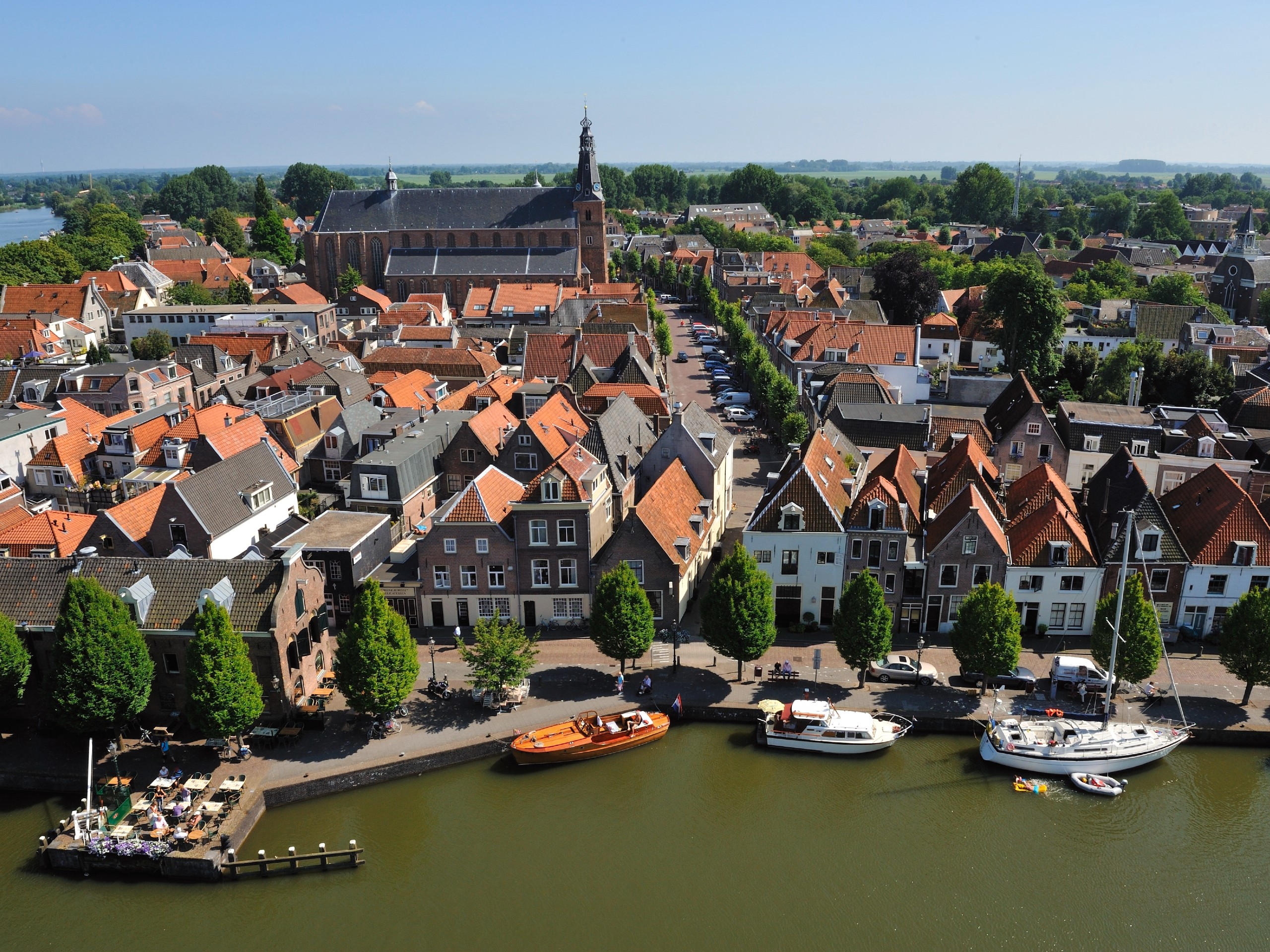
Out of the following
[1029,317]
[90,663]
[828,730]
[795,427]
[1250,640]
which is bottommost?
[828,730]

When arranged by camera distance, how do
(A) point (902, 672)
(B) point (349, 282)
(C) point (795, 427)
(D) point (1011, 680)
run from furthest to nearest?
(B) point (349, 282) < (C) point (795, 427) < (A) point (902, 672) < (D) point (1011, 680)

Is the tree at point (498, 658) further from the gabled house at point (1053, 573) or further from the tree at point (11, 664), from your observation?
the gabled house at point (1053, 573)

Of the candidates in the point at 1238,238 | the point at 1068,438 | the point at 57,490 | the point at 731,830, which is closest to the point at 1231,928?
the point at 731,830

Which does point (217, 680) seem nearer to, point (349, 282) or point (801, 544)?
point (801, 544)

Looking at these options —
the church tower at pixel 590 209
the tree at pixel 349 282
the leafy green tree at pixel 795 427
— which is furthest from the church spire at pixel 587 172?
the leafy green tree at pixel 795 427

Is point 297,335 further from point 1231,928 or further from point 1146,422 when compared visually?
point 1231,928

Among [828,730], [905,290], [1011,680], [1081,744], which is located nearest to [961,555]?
[1011,680]

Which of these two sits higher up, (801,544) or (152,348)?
(152,348)
